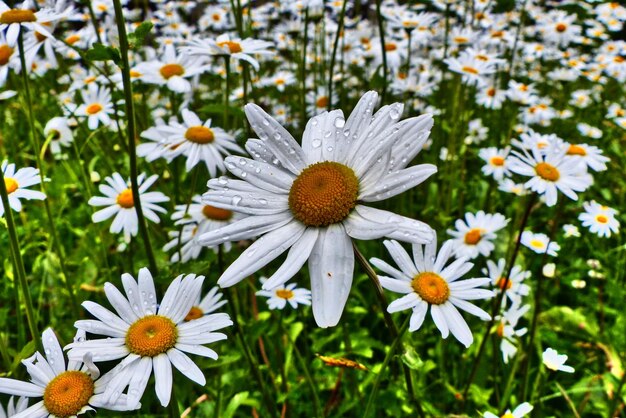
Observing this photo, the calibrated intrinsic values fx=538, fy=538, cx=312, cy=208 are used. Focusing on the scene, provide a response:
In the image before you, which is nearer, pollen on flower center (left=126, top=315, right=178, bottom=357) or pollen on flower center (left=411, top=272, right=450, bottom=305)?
pollen on flower center (left=126, top=315, right=178, bottom=357)

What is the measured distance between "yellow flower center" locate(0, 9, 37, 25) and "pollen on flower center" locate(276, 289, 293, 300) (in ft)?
3.51

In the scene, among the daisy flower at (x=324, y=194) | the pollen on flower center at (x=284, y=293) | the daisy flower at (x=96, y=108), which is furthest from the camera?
the daisy flower at (x=96, y=108)

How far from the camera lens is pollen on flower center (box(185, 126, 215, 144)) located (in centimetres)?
172

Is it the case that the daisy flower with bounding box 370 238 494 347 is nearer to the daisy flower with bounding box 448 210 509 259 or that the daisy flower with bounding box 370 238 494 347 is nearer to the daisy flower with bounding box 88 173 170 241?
the daisy flower with bounding box 448 210 509 259

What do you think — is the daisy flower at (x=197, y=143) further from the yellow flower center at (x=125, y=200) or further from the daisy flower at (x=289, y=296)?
the daisy flower at (x=289, y=296)

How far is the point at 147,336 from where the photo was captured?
97 centimetres

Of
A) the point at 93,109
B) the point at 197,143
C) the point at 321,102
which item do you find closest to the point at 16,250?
the point at 197,143

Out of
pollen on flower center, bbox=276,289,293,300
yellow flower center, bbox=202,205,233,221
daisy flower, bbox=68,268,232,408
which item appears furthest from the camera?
pollen on flower center, bbox=276,289,293,300

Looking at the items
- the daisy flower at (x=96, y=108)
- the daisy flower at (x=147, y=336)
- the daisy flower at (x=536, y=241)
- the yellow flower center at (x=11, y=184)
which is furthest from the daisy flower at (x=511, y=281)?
the daisy flower at (x=96, y=108)

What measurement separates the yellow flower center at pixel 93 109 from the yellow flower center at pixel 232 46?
871 mm

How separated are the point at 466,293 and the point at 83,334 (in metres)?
0.76

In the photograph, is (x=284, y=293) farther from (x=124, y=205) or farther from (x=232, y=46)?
(x=232, y=46)

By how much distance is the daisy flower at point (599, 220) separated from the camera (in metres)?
1.97

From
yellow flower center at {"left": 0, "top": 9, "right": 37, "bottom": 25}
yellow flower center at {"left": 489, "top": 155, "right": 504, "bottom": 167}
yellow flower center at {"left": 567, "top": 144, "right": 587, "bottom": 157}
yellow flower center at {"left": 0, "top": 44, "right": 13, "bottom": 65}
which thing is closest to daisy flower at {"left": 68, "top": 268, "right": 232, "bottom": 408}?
yellow flower center at {"left": 0, "top": 9, "right": 37, "bottom": 25}
